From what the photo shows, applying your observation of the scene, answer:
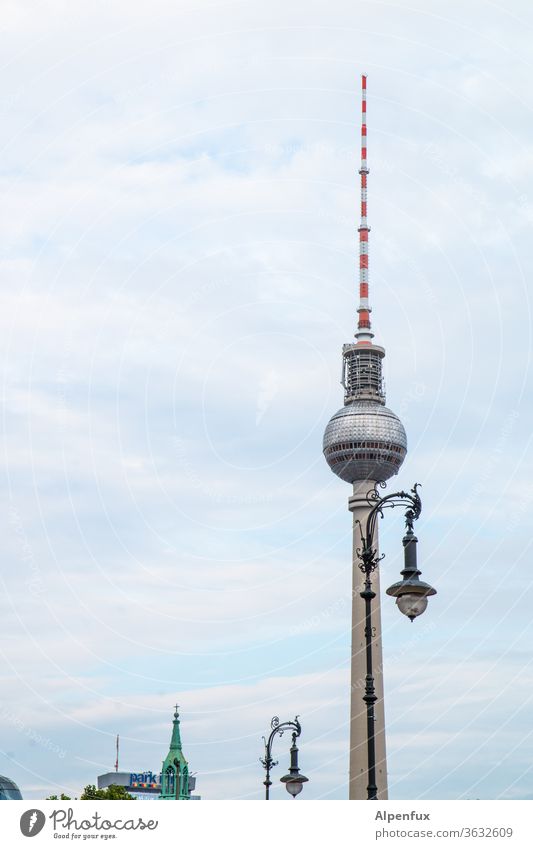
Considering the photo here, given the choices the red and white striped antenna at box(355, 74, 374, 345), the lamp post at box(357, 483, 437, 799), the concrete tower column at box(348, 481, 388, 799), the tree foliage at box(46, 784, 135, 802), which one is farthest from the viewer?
the red and white striped antenna at box(355, 74, 374, 345)

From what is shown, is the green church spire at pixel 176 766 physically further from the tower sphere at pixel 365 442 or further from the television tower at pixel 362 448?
the tower sphere at pixel 365 442

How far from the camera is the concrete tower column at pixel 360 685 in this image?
5974 inches

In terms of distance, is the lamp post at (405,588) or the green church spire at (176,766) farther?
the green church spire at (176,766)

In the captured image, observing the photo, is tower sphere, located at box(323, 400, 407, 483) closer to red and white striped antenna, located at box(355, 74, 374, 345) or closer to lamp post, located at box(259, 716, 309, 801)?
red and white striped antenna, located at box(355, 74, 374, 345)

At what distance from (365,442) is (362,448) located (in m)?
1.07

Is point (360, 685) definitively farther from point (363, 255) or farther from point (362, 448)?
point (363, 255)

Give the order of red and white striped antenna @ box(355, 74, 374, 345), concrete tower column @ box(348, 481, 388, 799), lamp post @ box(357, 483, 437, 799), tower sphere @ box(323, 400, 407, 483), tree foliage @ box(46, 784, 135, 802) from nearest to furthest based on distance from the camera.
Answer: lamp post @ box(357, 483, 437, 799)
tree foliage @ box(46, 784, 135, 802)
concrete tower column @ box(348, 481, 388, 799)
tower sphere @ box(323, 400, 407, 483)
red and white striped antenna @ box(355, 74, 374, 345)

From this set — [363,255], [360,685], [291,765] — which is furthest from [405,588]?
[363,255]

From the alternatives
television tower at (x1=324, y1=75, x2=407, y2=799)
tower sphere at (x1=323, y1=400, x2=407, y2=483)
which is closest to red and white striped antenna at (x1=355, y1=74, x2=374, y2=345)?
television tower at (x1=324, y1=75, x2=407, y2=799)

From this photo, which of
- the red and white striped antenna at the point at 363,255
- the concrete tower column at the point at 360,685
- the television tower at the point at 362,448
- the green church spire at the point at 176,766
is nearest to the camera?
the green church spire at the point at 176,766

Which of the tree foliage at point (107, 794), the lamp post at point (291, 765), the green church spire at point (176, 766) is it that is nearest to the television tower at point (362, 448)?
the green church spire at point (176, 766)

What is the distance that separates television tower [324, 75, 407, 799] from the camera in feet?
515
